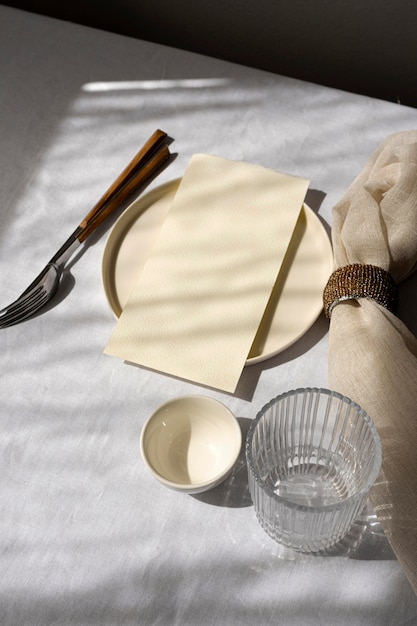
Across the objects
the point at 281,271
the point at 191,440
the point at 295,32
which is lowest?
the point at 191,440

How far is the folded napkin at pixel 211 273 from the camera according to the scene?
2.68ft

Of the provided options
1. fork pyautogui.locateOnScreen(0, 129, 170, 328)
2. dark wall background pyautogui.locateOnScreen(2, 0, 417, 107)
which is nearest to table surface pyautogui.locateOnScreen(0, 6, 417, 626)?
fork pyautogui.locateOnScreen(0, 129, 170, 328)

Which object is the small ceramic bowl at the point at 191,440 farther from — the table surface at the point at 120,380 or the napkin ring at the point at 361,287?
the napkin ring at the point at 361,287

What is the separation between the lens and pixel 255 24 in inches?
50.0

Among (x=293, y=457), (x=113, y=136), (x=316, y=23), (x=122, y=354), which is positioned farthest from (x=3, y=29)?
(x=293, y=457)

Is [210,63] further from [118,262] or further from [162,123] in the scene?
[118,262]

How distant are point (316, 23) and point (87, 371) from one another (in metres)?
0.76

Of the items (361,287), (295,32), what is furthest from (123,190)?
(295,32)

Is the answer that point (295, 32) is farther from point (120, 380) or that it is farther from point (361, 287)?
point (120, 380)

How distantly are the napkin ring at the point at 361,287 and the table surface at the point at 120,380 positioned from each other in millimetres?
48

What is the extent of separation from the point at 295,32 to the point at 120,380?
759 mm

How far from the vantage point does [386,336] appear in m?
0.77

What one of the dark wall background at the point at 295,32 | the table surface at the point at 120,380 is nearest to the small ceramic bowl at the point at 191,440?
the table surface at the point at 120,380

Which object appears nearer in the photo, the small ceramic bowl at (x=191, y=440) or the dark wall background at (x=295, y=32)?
the small ceramic bowl at (x=191, y=440)
